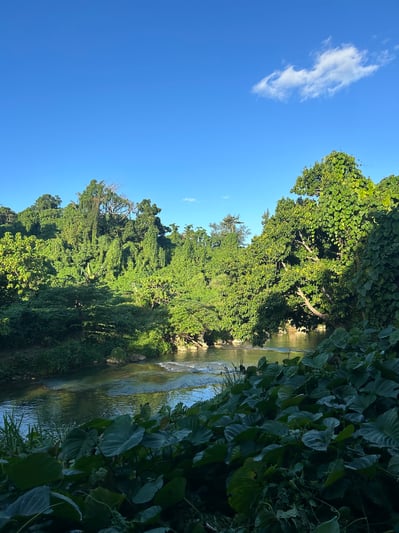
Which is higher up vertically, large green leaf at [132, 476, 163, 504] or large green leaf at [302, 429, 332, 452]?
large green leaf at [302, 429, 332, 452]

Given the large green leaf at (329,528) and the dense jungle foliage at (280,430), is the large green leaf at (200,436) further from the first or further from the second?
the large green leaf at (329,528)

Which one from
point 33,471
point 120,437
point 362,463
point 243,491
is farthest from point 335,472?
point 33,471

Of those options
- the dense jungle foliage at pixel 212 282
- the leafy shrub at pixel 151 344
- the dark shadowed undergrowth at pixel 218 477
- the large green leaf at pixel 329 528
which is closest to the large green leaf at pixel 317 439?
the dark shadowed undergrowth at pixel 218 477

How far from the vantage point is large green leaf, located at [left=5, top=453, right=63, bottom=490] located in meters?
0.87

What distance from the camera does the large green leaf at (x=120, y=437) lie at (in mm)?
1025

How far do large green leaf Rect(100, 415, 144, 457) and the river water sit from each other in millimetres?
7543

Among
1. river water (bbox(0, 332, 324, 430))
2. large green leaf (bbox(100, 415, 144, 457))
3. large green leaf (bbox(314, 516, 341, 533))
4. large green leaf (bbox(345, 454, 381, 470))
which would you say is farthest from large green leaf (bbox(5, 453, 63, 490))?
river water (bbox(0, 332, 324, 430))

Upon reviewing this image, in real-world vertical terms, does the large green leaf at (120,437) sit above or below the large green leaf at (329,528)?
above

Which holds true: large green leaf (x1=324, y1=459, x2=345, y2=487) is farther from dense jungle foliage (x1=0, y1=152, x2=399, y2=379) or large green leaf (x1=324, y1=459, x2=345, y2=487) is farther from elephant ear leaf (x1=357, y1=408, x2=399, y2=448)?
dense jungle foliage (x1=0, y1=152, x2=399, y2=379)

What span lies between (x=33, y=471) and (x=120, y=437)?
0.80ft

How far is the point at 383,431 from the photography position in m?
1.12

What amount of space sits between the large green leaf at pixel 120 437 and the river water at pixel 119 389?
7.54 metres

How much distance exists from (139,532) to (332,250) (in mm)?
10802

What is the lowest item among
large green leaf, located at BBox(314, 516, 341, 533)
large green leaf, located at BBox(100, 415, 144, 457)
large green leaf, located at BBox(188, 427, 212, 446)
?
large green leaf, located at BBox(314, 516, 341, 533)
